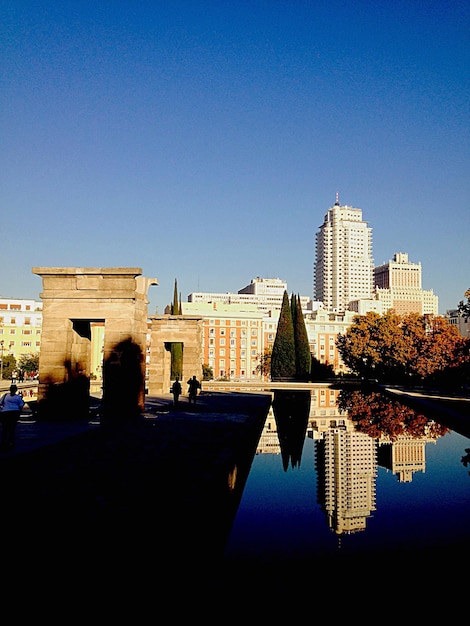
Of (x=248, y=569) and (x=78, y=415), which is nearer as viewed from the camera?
(x=248, y=569)

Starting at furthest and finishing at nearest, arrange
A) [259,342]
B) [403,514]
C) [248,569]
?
[259,342] < [403,514] < [248,569]

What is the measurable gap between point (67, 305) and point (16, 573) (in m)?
14.0

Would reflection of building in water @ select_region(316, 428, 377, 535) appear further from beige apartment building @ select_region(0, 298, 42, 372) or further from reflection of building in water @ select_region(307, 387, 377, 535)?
beige apartment building @ select_region(0, 298, 42, 372)

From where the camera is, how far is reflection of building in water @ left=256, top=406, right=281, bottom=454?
1684 cm

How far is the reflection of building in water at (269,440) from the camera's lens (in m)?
16.8

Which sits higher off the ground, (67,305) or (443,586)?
(67,305)

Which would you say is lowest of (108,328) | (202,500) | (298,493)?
(298,493)

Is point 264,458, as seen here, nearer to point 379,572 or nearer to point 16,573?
point 379,572

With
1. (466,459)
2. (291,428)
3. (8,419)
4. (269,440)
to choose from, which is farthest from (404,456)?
(8,419)

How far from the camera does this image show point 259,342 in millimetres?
92438

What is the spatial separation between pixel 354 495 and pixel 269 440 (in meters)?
7.98

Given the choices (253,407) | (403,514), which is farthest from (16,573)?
(253,407)

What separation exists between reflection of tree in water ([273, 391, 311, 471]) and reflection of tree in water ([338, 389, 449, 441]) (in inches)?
94.4

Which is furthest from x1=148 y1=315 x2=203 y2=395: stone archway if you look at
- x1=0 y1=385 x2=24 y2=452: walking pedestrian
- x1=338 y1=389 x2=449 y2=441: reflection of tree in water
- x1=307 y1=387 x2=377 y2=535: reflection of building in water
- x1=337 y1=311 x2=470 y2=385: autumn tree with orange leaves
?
x1=337 y1=311 x2=470 y2=385: autumn tree with orange leaves
